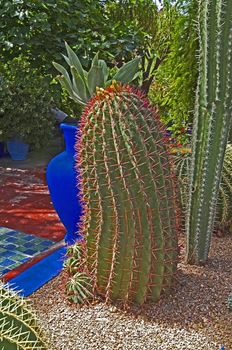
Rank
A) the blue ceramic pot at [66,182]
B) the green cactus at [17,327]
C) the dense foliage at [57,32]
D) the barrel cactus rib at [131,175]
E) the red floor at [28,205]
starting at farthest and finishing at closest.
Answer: the dense foliage at [57,32] < the red floor at [28,205] < the blue ceramic pot at [66,182] < the barrel cactus rib at [131,175] < the green cactus at [17,327]

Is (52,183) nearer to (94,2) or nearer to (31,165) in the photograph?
(31,165)

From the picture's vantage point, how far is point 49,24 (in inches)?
180

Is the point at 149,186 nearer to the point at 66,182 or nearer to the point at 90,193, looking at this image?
the point at 90,193

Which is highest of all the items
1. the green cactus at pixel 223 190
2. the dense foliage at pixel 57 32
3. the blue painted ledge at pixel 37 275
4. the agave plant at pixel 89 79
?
the dense foliage at pixel 57 32

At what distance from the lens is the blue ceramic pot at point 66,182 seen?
92.0 inches

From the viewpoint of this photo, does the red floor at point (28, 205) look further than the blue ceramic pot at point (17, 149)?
No

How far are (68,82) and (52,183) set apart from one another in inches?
22.0

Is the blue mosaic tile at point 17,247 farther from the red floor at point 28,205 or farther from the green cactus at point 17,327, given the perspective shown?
the green cactus at point 17,327

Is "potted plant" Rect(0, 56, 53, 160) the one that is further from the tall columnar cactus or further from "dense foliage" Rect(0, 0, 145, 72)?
the tall columnar cactus

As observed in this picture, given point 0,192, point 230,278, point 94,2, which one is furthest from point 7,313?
point 94,2

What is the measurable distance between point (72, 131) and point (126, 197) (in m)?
0.75

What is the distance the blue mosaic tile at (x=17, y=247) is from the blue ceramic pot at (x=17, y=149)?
1.81 m

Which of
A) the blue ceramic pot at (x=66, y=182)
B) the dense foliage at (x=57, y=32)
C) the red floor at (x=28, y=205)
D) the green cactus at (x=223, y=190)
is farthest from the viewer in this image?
the dense foliage at (x=57, y=32)

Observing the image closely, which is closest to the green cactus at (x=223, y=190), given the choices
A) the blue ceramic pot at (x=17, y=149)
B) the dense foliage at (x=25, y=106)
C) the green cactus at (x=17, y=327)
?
the green cactus at (x=17, y=327)
